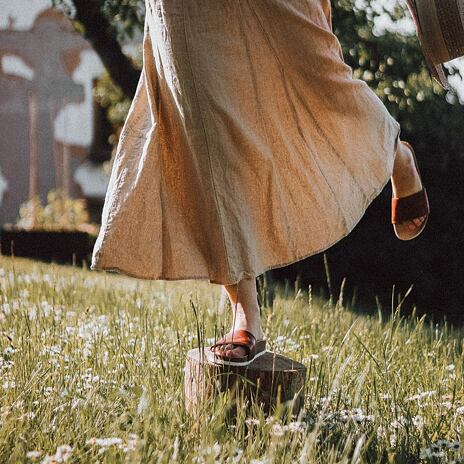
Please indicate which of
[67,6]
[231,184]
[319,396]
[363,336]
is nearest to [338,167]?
[231,184]

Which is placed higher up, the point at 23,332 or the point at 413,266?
the point at 23,332

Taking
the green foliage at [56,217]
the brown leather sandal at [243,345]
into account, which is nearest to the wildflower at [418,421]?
the brown leather sandal at [243,345]

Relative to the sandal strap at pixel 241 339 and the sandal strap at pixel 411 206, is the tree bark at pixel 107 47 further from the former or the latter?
the sandal strap at pixel 241 339

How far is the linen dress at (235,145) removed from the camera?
8.08 feet

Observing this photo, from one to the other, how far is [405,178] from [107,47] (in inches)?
194

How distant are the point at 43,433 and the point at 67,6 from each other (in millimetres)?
5624

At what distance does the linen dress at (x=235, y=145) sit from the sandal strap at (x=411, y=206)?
18.5 inches

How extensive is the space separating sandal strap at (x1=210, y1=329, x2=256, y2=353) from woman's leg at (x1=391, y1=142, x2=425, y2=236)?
0.85 metres

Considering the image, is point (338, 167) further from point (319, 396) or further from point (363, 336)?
point (363, 336)

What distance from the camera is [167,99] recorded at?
260 centimetres

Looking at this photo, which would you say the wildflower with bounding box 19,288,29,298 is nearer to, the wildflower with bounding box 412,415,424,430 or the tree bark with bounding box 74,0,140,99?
the wildflower with bounding box 412,415,424,430

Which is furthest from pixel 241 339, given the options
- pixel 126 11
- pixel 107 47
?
pixel 107 47

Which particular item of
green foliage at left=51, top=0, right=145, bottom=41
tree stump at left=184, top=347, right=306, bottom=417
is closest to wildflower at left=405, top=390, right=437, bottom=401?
tree stump at left=184, top=347, right=306, bottom=417

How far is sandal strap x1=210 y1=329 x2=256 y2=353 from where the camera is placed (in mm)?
2508
